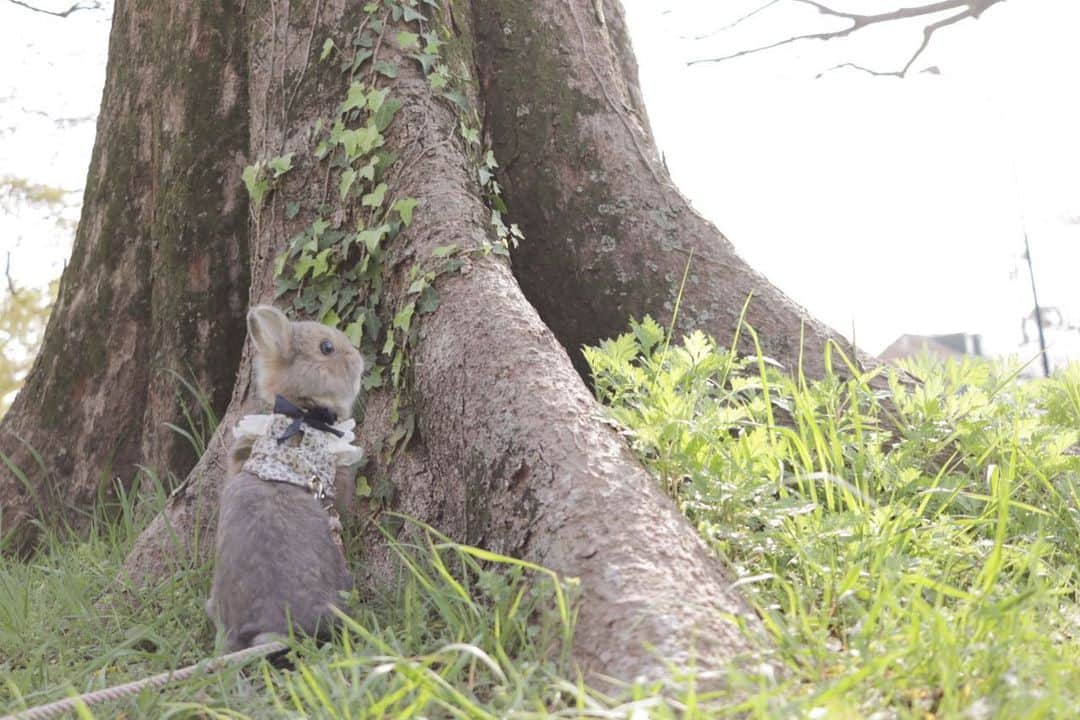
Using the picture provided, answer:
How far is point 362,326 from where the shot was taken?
3949mm

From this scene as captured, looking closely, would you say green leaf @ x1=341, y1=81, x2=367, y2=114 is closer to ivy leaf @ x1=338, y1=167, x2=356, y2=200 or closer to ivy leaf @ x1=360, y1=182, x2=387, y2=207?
ivy leaf @ x1=338, y1=167, x2=356, y2=200

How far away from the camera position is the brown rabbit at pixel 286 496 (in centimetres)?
300

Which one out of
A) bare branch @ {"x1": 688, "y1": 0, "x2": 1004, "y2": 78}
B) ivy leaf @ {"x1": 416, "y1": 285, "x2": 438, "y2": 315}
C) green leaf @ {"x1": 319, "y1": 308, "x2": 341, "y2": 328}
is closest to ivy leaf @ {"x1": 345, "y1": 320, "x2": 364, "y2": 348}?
green leaf @ {"x1": 319, "y1": 308, "x2": 341, "y2": 328}

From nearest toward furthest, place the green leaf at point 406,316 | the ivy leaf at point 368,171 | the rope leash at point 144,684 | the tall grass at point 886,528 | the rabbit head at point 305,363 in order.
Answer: the tall grass at point 886,528
the rope leash at point 144,684
the rabbit head at point 305,363
the green leaf at point 406,316
the ivy leaf at point 368,171

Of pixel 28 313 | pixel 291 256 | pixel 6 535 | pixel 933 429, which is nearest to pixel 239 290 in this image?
pixel 291 256

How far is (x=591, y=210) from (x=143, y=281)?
97.0 inches

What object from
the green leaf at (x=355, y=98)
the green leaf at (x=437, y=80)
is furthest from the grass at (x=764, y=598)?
the green leaf at (x=355, y=98)

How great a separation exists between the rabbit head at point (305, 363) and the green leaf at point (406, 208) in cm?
52

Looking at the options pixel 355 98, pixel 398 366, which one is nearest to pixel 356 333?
pixel 398 366

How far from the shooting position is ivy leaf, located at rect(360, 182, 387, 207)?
4.01 m

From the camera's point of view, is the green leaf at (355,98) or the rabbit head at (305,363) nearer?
the rabbit head at (305,363)

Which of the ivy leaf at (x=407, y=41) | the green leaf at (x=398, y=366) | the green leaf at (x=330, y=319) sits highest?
the ivy leaf at (x=407, y=41)

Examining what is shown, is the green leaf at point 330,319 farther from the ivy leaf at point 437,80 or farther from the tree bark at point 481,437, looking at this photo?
the ivy leaf at point 437,80

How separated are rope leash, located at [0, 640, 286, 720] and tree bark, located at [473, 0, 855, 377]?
2095 mm
